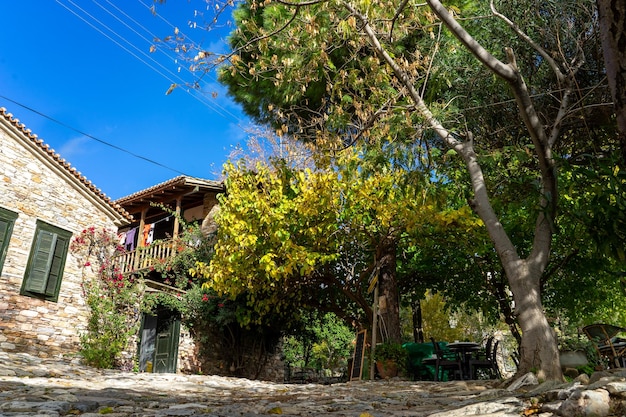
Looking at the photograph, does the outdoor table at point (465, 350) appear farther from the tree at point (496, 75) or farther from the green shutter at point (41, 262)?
the green shutter at point (41, 262)

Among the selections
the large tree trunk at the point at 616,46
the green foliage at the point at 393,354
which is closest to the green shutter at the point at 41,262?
the green foliage at the point at 393,354

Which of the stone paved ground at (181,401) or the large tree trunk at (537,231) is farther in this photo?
the large tree trunk at (537,231)

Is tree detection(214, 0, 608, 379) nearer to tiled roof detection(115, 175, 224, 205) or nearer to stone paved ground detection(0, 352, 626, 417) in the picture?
stone paved ground detection(0, 352, 626, 417)

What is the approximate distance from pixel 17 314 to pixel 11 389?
6515 mm

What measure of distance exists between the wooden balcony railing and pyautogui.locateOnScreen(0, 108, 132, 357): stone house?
2.12 m

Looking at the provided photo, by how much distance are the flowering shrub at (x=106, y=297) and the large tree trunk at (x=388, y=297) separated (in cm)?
607

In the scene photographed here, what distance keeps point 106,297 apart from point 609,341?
36.5ft

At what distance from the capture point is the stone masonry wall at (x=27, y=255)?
10.9 meters

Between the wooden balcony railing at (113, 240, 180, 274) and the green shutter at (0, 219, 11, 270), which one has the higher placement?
the wooden balcony railing at (113, 240, 180, 274)

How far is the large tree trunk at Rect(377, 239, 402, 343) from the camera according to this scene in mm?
11375

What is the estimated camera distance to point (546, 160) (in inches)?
257

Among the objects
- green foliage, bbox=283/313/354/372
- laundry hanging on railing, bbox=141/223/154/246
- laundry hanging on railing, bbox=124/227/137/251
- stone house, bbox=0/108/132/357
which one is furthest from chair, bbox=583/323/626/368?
laundry hanging on railing, bbox=124/227/137/251

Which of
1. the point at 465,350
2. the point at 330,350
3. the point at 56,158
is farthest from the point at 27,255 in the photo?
the point at 330,350

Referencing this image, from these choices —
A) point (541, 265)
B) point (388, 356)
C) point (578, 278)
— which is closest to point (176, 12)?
point (541, 265)
